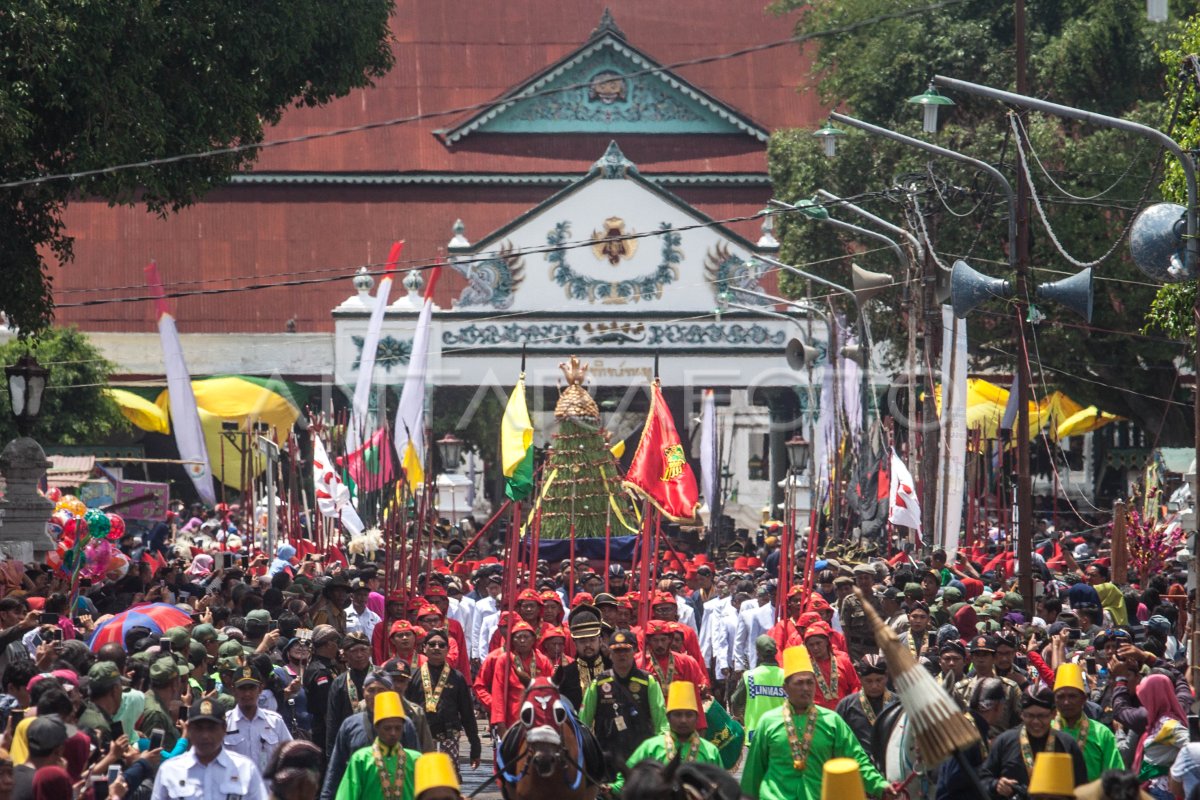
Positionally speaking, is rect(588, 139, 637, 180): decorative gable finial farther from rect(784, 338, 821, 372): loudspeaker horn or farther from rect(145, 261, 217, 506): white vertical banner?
rect(145, 261, 217, 506): white vertical banner

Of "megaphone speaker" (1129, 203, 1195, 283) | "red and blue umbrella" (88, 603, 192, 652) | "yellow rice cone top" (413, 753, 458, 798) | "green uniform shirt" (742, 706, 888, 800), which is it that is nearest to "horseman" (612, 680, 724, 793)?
"green uniform shirt" (742, 706, 888, 800)

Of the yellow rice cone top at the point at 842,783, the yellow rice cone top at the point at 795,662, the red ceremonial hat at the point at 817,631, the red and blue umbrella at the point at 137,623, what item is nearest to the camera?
the yellow rice cone top at the point at 842,783

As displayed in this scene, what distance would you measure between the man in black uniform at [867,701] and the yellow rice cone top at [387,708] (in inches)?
107

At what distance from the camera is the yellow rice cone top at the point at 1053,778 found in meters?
7.48

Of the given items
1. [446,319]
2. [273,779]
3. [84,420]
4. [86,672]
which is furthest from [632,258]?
[273,779]

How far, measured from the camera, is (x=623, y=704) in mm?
10898

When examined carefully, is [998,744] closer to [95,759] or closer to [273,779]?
[273,779]

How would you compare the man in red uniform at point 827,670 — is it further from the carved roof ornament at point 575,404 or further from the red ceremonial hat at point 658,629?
the carved roof ornament at point 575,404

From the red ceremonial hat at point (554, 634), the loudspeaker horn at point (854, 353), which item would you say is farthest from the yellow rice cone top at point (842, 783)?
the loudspeaker horn at point (854, 353)

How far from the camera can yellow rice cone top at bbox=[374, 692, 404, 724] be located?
29.5 ft

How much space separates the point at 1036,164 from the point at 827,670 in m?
21.7

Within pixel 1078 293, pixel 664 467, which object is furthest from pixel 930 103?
pixel 664 467

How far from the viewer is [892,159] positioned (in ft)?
115

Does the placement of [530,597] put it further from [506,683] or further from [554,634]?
[506,683]
